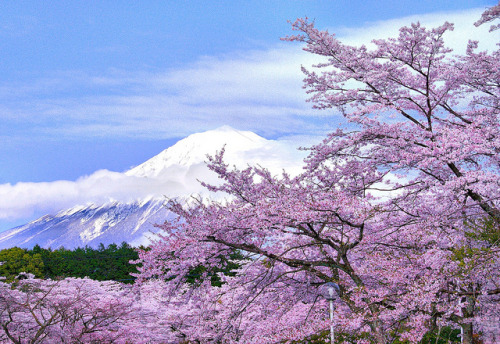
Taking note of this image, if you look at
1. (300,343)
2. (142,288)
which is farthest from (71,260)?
(142,288)

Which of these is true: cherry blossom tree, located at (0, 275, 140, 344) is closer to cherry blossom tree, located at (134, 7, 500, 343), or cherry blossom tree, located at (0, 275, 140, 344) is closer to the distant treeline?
cherry blossom tree, located at (134, 7, 500, 343)

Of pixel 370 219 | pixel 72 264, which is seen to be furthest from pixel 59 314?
pixel 72 264

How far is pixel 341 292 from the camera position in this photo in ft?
31.3

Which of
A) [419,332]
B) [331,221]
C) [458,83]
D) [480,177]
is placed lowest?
[419,332]

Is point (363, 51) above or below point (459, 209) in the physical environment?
above

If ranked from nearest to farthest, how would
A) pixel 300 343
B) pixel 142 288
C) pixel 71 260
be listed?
1. pixel 142 288
2. pixel 300 343
3. pixel 71 260

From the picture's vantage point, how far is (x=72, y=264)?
1645 inches

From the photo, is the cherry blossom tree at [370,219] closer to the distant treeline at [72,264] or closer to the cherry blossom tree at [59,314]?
the cherry blossom tree at [59,314]

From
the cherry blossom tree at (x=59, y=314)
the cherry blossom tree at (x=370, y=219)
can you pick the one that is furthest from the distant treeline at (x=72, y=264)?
the cherry blossom tree at (x=370, y=219)

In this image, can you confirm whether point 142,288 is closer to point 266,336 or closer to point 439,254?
point 266,336

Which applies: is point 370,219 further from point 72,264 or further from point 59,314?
point 72,264

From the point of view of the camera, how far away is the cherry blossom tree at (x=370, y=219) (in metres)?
8.67

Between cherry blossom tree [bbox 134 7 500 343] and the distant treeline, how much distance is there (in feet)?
103

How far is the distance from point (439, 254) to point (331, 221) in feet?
7.33
